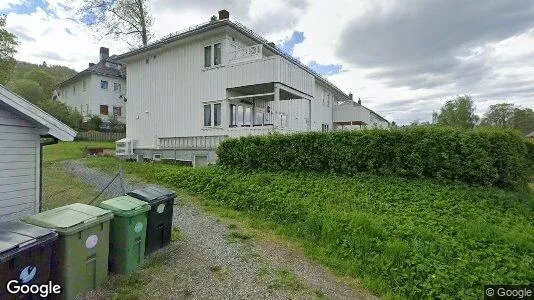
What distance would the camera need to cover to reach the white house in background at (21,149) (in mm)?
5926

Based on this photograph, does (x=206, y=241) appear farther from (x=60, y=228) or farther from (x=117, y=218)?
(x=60, y=228)

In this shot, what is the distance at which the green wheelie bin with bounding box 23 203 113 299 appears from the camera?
3883mm

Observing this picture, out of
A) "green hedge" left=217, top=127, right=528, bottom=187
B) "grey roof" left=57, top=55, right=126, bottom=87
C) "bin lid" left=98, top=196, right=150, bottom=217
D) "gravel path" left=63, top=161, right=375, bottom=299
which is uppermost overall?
Result: "grey roof" left=57, top=55, right=126, bottom=87

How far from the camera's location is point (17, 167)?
6.31m

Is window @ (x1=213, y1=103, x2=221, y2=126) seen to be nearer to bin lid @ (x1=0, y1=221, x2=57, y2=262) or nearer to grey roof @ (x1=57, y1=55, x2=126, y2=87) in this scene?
bin lid @ (x1=0, y1=221, x2=57, y2=262)

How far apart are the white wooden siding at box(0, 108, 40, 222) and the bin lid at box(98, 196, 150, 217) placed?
2889 millimetres

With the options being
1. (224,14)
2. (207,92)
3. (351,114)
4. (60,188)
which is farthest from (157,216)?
(351,114)

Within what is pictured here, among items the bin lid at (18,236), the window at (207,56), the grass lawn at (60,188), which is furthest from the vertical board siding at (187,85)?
the bin lid at (18,236)

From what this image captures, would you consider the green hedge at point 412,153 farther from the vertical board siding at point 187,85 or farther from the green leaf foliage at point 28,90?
the green leaf foliage at point 28,90

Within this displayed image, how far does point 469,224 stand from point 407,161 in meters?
3.08

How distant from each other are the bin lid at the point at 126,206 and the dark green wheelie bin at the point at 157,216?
0.32m

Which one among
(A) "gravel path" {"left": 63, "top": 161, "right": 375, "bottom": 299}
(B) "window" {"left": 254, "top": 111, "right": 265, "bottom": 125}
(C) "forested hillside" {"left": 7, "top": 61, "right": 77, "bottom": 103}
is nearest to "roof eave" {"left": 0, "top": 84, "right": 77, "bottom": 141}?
(A) "gravel path" {"left": 63, "top": 161, "right": 375, "bottom": 299}

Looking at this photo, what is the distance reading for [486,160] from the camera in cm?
876

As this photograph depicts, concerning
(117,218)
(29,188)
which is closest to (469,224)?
(117,218)
